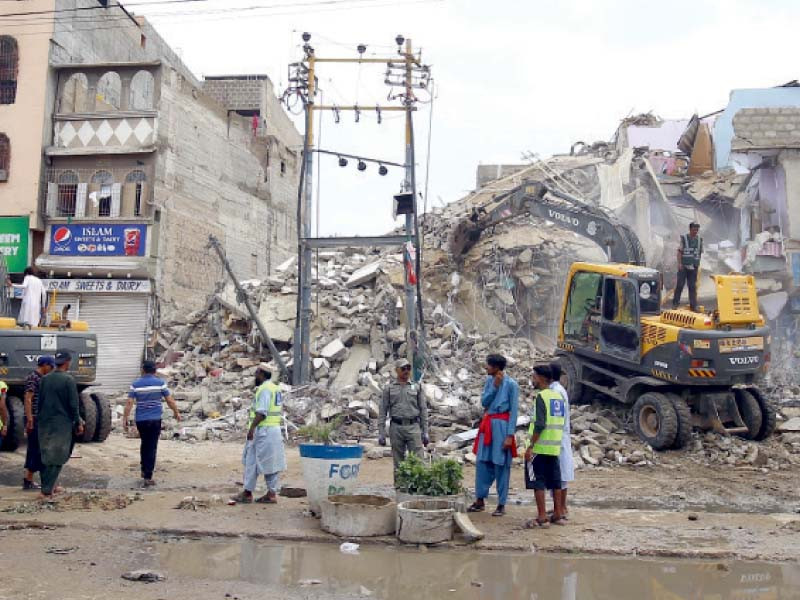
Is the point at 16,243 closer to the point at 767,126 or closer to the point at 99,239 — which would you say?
the point at 99,239

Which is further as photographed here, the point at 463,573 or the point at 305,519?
the point at 305,519

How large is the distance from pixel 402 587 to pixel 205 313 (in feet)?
48.9

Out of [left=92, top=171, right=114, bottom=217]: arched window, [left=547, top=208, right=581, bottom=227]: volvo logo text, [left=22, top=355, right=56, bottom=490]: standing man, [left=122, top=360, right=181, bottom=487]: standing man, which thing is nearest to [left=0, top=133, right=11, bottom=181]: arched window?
[left=92, top=171, right=114, bottom=217]: arched window

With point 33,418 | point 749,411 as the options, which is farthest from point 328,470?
point 749,411

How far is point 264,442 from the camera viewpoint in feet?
26.9

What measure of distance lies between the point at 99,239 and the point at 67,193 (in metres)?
1.62

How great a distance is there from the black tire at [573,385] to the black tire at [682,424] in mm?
2037

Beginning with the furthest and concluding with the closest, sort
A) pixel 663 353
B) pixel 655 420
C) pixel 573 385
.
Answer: pixel 573 385 → pixel 655 420 → pixel 663 353

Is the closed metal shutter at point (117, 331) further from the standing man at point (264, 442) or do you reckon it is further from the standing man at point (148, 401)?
the standing man at point (264, 442)

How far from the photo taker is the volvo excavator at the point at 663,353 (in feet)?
38.6

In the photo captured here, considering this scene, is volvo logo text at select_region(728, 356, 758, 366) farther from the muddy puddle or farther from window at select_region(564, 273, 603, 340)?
the muddy puddle

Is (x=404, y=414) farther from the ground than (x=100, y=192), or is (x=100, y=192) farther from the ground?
(x=100, y=192)

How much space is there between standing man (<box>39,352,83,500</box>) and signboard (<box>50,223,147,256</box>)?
13.3 metres

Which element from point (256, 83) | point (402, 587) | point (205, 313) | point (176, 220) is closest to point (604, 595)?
point (402, 587)
